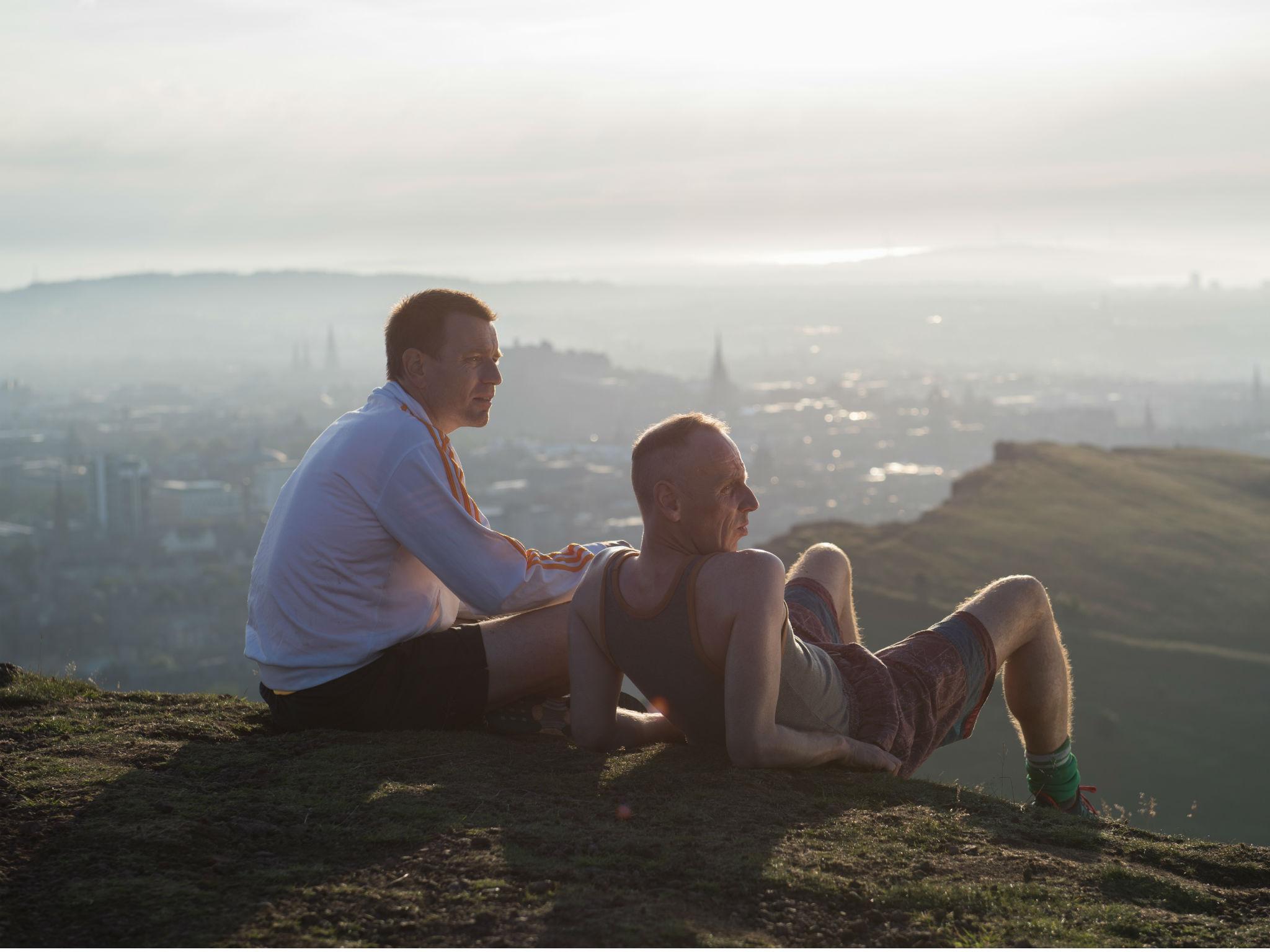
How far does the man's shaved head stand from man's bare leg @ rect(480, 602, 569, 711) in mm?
911

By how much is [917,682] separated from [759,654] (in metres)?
0.84

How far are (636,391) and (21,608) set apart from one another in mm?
66960

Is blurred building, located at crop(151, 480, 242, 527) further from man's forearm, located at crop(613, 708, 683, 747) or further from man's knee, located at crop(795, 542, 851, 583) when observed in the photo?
man's forearm, located at crop(613, 708, 683, 747)

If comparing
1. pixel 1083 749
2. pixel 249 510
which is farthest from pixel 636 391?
pixel 1083 749

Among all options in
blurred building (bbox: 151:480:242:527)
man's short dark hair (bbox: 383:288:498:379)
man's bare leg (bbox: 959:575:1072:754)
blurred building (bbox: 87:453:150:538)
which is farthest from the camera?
blurred building (bbox: 151:480:242:527)

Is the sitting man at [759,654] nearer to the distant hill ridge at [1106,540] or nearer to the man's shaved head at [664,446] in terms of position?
the man's shaved head at [664,446]

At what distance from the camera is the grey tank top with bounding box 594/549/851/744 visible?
3.62 m

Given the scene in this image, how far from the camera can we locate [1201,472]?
40.3 m

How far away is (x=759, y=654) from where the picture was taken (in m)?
3.45

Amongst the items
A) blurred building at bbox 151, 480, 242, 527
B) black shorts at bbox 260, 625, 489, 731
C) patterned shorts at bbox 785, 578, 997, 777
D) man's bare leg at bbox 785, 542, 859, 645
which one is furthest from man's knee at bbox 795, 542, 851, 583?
blurred building at bbox 151, 480, 242, 527

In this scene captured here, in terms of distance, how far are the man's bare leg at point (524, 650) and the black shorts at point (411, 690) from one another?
0.04m

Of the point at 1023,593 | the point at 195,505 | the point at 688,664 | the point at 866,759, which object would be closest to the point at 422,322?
the point at 688,664

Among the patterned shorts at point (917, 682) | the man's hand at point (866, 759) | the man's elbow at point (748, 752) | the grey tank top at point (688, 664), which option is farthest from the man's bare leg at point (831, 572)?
the man's elbow at point (748, 752)

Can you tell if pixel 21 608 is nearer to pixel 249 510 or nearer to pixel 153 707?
pixel 249 510
